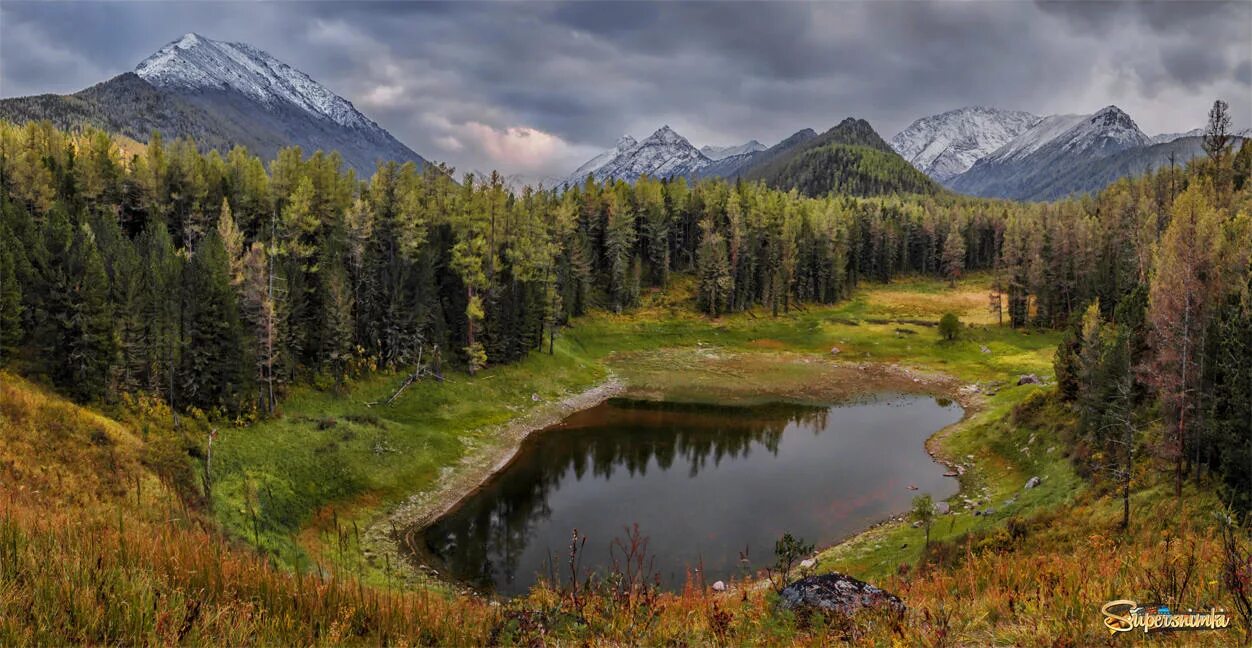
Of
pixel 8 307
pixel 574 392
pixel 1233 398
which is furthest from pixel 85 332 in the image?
pixel 1233 398

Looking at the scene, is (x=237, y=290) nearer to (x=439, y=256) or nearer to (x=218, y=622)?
(x=439, y=256)

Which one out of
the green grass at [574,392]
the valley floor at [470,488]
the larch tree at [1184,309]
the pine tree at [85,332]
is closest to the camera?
the valley floor at [470,488]

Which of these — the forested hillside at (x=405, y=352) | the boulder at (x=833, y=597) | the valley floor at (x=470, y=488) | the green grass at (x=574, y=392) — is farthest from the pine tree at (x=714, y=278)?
the boulder at (x=833, y=597)

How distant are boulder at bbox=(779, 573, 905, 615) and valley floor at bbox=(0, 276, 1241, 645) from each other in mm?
427

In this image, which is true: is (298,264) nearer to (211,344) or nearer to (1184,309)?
(211,344)

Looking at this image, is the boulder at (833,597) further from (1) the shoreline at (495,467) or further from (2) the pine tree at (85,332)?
(2) the pine tree at (85,332)

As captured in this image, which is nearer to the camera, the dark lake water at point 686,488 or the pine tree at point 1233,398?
the pine tree at point 1233,398

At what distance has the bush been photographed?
9125cm

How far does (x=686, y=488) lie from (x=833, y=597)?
31.5 m

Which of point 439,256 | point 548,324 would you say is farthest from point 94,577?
point 548,324

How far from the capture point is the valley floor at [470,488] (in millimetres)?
7891

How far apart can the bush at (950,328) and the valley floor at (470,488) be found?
2010 mm

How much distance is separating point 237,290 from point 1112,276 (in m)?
105

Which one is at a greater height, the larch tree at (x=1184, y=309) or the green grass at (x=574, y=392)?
the larch tree at (x=1184, y=309)
